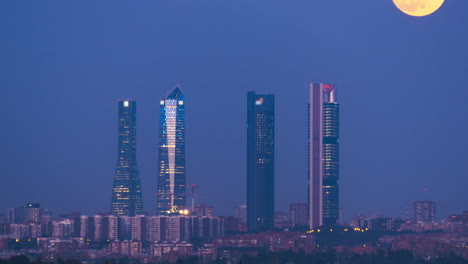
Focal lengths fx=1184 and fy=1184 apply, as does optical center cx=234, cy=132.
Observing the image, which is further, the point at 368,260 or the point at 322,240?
the point at 322,240

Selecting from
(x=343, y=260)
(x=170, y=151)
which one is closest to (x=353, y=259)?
(x=343, y=260)

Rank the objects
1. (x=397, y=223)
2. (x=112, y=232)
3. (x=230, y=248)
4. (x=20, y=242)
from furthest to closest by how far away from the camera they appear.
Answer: (x=397, y=223), (x=112, y=232), (x=20, y=242), (x=230, y=248)

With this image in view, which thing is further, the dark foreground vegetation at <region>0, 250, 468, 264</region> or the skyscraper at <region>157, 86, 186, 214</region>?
the skyscraper at <region>157, 86, 186, 214</region>

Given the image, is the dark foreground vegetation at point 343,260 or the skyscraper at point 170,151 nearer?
the dark foreground vegetation at point 343,260

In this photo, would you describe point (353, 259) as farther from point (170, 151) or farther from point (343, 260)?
point (170, 151)

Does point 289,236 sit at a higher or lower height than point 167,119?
lower

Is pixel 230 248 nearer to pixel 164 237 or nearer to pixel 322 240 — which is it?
pixel 322 240

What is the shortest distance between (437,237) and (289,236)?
50.8 feet

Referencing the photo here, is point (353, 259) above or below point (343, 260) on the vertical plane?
above

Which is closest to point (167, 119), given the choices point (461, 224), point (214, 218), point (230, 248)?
point (214, 218)

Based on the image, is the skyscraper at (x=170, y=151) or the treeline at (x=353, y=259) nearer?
the treeline at (x=353, y=259)

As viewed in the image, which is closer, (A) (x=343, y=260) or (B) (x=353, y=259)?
(B) (x=353, y=259)

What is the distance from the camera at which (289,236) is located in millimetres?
125125

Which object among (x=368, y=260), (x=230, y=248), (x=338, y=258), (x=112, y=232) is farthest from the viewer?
(x=112, y=232)
